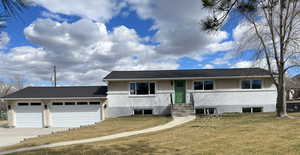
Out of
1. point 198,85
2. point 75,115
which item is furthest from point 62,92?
point 198,85

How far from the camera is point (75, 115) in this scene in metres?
16.4

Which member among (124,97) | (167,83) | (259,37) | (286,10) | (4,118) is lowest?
(4,118)

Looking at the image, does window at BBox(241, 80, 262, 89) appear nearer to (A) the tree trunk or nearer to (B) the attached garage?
(A) the tree trunk

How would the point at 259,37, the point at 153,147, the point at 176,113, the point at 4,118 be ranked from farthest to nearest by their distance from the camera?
the point at 4,118 < the point at 176,113 < the point at 259,37 < the point at 153,147

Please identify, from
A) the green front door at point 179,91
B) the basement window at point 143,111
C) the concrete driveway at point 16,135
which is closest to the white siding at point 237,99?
the green front door at point 179,91

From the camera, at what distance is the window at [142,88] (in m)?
16.8

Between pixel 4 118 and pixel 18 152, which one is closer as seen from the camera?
pixel 18 152

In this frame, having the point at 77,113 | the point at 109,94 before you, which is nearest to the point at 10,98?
the point at 77,113

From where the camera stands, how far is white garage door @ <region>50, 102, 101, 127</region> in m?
16.3

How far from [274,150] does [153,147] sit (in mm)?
3708

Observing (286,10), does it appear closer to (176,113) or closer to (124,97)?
(176,113)

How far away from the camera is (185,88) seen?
54.9ft

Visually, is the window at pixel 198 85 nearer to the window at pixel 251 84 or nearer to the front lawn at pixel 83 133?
the window at pixel 251 84

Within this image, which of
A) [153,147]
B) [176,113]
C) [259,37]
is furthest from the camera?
[176,113]
